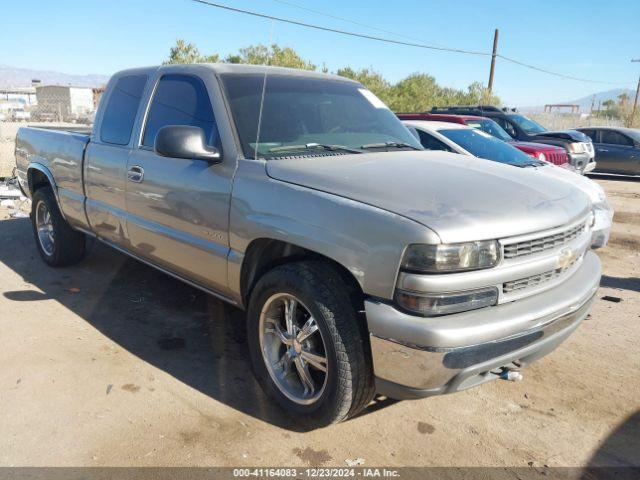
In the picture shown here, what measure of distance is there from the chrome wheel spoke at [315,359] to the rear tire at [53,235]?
366 cm

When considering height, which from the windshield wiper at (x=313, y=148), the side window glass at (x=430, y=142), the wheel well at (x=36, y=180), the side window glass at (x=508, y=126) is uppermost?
the side window glass at (x=508, y=126)

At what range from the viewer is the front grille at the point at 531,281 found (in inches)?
98.4

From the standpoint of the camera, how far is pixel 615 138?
15555mm

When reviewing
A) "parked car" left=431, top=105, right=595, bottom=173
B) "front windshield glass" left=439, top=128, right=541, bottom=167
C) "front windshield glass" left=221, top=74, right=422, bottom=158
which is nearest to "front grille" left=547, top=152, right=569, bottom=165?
"parked car" left=431, top=105, right=595, bottom=173

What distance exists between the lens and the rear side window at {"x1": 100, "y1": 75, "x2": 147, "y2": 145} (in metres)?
4.25

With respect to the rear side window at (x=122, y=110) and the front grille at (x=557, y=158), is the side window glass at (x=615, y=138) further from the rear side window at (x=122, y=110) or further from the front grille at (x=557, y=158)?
the rear side window at (x=122, y=110)

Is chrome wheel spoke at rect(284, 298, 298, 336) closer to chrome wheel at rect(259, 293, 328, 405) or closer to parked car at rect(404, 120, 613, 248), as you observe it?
chrome wheel at rect(259, 293, 328, 405)

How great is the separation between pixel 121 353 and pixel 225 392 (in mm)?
968

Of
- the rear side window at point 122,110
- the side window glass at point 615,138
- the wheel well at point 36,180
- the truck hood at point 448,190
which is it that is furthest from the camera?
the side window glass at point 615,138

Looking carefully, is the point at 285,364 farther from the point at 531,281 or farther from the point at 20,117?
the point at 20,117

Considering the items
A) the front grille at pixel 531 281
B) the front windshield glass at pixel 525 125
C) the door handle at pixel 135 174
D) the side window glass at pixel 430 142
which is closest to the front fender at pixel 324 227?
the front grille at pixel 531 281

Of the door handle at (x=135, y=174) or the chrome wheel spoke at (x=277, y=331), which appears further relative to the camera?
the door handle at (x=135, y=174)

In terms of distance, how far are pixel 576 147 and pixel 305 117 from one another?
35.6 feet

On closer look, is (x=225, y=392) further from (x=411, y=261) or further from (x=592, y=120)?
(x=592, y=120)
